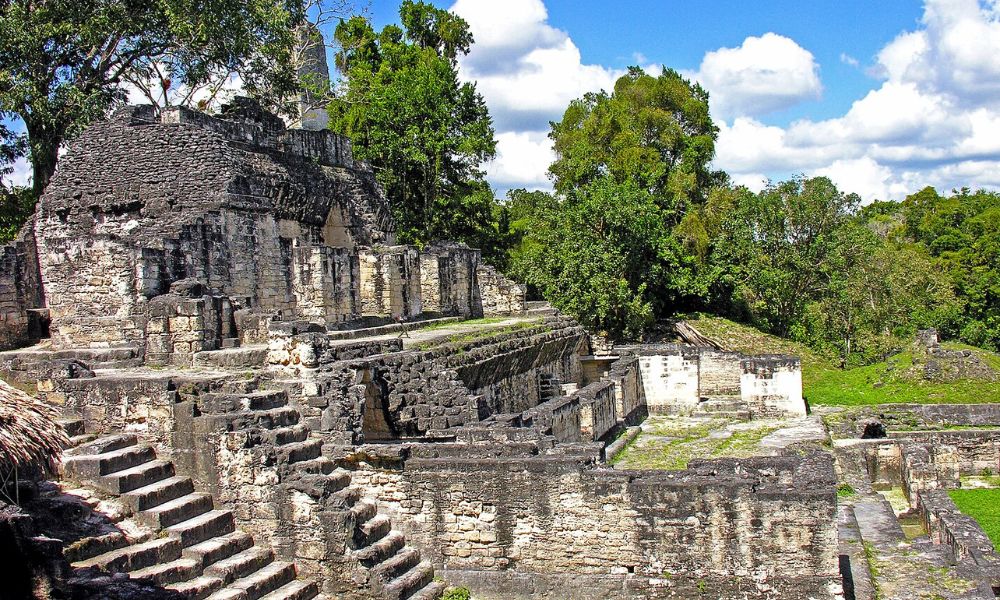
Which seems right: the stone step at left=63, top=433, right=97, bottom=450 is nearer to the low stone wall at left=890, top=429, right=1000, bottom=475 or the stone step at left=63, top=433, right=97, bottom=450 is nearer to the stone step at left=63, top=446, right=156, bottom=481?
the stone step at left=63, top=446, right=156, bottom=481

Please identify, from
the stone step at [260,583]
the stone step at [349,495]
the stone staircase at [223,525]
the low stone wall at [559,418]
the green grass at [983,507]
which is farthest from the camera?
the low stone wall at [559,418]

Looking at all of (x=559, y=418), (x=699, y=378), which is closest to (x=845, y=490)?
(x=559, y=418)

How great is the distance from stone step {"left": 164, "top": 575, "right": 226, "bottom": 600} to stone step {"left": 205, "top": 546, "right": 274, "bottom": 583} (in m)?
0.10

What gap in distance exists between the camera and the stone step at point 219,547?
29.0ft

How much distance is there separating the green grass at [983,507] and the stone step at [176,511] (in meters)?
11.8

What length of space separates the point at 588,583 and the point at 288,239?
10.6m

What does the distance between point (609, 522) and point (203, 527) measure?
4642mm

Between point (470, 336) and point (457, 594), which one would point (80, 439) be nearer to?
point (457, 594)

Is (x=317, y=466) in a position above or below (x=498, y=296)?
below

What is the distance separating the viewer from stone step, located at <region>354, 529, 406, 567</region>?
9.46 meters

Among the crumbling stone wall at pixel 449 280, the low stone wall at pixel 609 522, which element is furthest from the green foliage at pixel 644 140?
the low stone wall at pixel 609 522

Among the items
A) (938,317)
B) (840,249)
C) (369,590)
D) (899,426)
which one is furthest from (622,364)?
(938,317)

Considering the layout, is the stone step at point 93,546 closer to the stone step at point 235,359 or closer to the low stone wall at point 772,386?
the stone step at point 235,359

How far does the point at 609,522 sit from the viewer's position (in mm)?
9844
